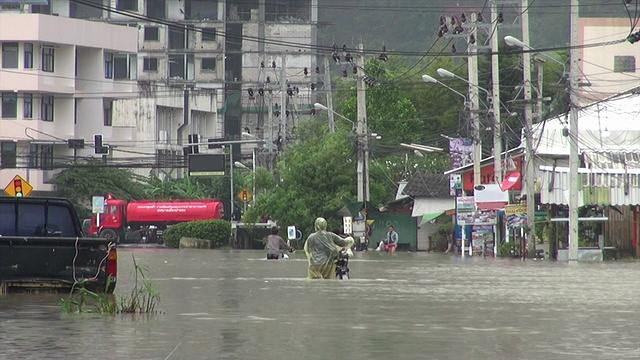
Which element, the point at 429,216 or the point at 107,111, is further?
the point at 107,111

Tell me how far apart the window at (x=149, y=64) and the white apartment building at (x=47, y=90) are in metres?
44.5

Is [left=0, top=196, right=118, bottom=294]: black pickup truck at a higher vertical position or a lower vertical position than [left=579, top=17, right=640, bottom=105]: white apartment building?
lower

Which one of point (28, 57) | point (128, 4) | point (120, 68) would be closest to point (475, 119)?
point (28, 57)

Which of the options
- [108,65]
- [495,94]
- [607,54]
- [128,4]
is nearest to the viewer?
[495,94]

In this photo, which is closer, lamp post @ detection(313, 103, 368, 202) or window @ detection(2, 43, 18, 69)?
lamp post @ detection(313, 103, 368, 202)

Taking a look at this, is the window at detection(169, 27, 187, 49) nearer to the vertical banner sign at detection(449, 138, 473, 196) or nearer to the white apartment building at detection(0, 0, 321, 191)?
the white apartment building at detection(0, 0, 321, 191)

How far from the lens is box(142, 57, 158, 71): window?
140750 mm

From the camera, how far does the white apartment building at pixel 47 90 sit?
88.8 metres

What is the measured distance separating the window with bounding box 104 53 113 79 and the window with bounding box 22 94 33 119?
22.9 feet

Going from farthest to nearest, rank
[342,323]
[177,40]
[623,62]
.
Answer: [177,40], [623,62], [342,323]

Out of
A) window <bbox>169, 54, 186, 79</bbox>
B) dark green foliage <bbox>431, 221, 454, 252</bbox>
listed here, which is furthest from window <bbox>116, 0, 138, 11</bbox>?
dark green foliage <bbox>431, 221, 454, 252</bbox>

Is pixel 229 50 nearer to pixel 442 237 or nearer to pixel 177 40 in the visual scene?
pixel 177 40

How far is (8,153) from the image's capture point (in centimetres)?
9006

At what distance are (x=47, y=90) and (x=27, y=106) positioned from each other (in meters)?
1.68
